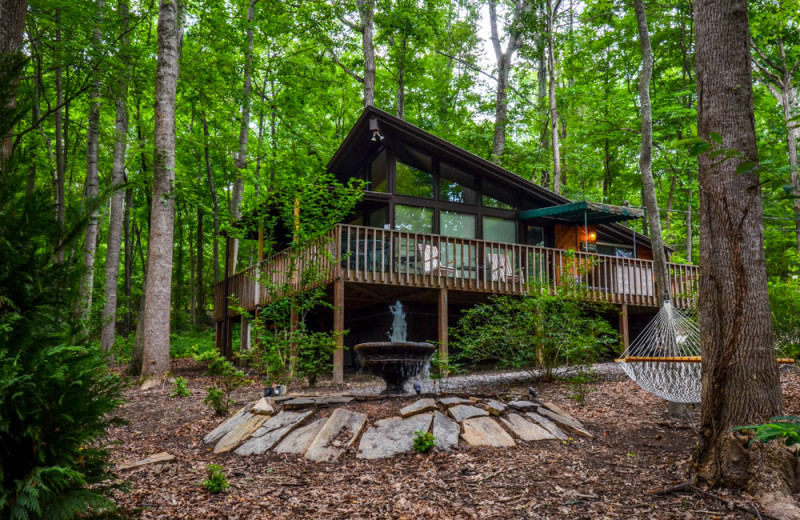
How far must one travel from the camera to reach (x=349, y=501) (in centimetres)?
409

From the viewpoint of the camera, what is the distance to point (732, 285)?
390 cm

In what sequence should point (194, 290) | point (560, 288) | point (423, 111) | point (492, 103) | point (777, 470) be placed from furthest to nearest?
point (194, 290)
point (423, 111)
point (492, 103)
point (560, 288)
point (777, 470)

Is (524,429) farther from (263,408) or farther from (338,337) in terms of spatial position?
(338,337)

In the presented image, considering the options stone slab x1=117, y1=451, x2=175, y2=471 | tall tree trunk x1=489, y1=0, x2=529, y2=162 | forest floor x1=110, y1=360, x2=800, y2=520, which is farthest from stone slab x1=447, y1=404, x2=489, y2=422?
tall tree trunk x1=489, y1=0, x2=529, y2=162

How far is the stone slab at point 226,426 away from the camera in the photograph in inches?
239

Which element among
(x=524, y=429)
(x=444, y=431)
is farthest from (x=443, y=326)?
(x=444, y=431)

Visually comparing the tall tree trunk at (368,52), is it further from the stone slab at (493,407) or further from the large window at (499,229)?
the stone slab at (493,407)

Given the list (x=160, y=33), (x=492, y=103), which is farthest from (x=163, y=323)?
(x=492, y=103)

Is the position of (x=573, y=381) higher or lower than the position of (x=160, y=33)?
lower

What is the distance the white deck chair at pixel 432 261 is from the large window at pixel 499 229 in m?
2.85

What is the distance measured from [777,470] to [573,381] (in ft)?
12.9

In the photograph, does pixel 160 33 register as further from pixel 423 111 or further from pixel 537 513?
pixel 423 111

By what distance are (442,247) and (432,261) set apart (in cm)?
37

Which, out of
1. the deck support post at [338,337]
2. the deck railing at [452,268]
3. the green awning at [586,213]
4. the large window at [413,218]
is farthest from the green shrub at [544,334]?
the large window at [413,218]
